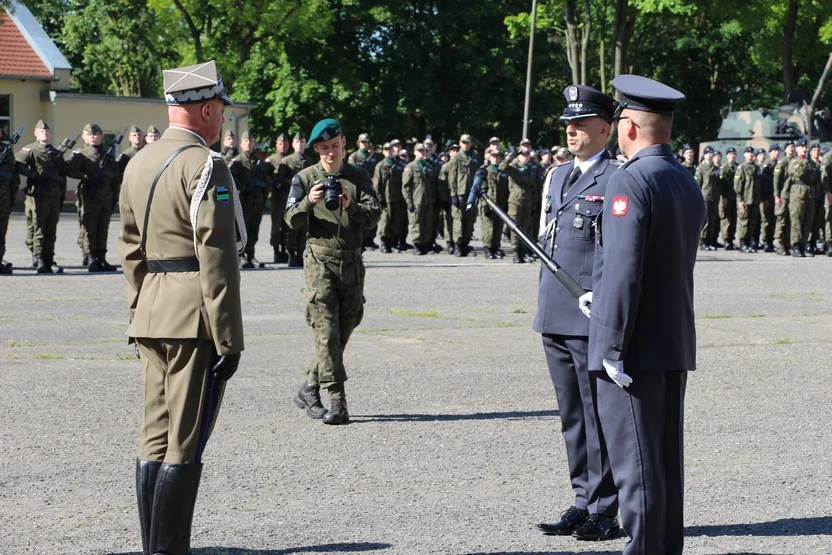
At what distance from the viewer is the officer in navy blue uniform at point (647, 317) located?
4676 millimetres

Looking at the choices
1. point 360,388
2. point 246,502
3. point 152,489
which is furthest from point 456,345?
point 152,489

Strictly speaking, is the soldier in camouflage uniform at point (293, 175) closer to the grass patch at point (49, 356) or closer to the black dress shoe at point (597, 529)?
the grass patch at point (49, 356)

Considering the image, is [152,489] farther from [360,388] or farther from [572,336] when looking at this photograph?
[360,388]

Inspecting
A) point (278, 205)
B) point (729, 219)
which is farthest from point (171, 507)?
point (729, 219)

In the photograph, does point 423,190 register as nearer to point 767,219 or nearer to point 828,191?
point 767,219

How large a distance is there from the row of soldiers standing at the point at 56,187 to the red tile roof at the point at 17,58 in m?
24.3

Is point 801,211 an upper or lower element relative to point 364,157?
lower

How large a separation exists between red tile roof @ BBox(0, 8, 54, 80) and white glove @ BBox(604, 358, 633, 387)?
3855 cm

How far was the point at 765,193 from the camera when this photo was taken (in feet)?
83.1

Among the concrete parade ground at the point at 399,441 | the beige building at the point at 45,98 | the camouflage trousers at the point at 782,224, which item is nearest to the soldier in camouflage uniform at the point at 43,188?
the concrete parade ground at the point at 399,441

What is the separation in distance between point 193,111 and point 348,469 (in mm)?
2590

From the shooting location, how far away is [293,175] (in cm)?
1922

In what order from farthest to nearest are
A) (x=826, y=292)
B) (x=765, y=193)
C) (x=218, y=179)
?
(x=765, y=193) → (x=826, y=292) → (x=218, y=179)

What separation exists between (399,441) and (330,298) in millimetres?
1080
